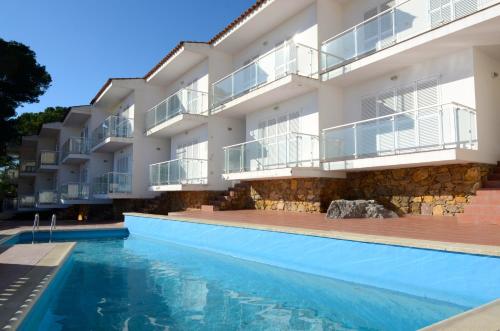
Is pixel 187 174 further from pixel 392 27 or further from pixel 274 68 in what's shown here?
pixel 392 27

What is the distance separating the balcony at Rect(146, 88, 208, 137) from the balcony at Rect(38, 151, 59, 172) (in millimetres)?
14740

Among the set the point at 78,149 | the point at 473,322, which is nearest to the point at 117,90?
the point at 78,149

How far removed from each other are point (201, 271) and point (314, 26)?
33.2 ft

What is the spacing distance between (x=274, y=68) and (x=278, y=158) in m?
3.59

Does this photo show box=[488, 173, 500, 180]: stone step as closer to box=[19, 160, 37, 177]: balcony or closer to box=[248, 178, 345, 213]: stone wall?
box=[248, 178, 345, 213]: stone wall

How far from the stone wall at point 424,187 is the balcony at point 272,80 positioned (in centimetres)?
405

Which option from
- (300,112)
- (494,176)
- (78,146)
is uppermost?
(78,146)

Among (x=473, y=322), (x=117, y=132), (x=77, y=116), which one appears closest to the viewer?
(x=473, y=322)

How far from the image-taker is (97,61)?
18.2 m

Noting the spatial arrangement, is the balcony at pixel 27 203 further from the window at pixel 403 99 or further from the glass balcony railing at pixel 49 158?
the window at pixel 403 99

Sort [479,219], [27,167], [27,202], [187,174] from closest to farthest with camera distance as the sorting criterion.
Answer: [479,219] < [187,174] < [27,202] < [27,167]

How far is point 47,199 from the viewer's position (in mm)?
26984

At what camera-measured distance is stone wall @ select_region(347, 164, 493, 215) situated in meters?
9.91

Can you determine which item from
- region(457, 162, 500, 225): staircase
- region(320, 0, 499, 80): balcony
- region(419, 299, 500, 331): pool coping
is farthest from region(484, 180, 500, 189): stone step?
region(419, 299, 500, 331): pool coping
